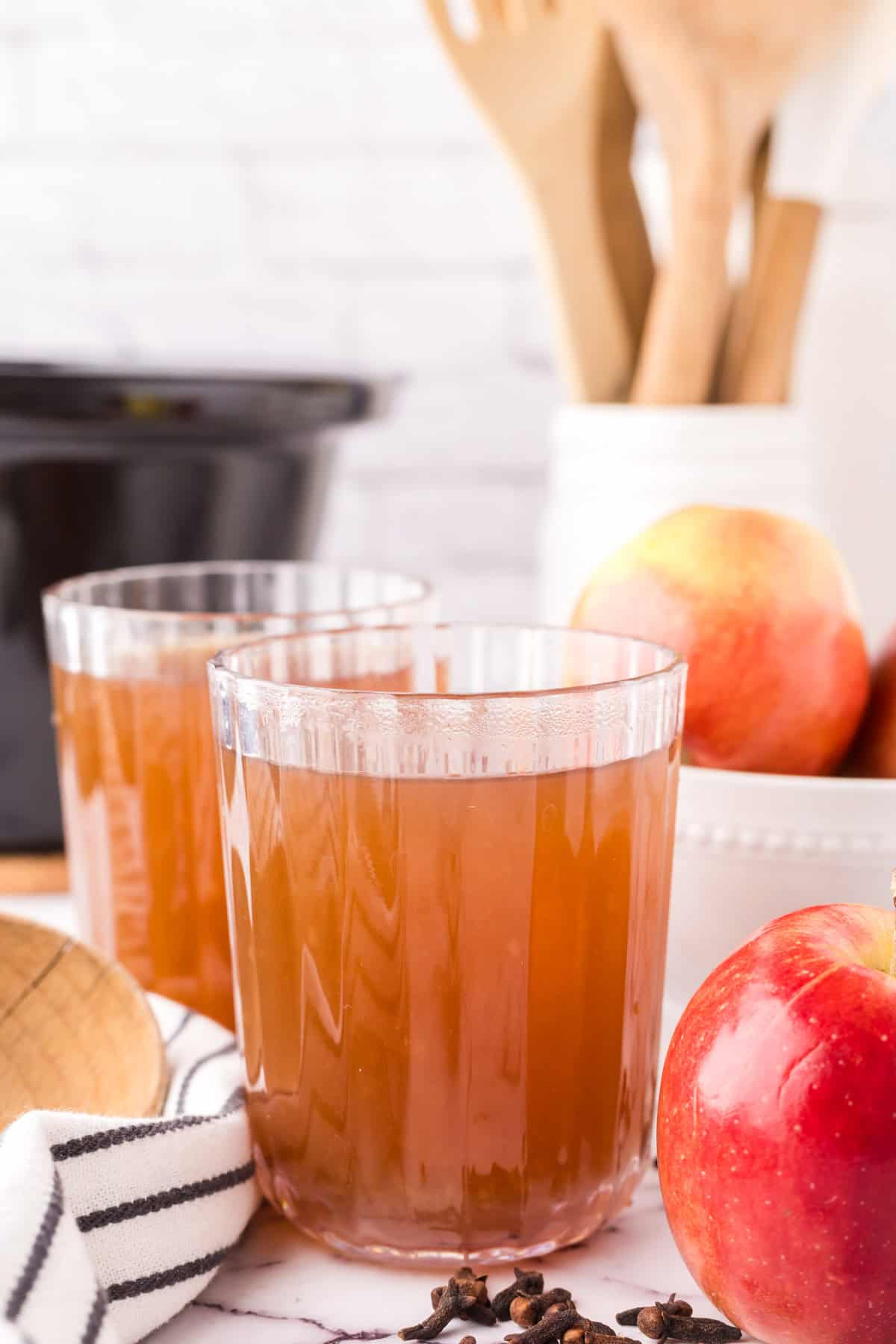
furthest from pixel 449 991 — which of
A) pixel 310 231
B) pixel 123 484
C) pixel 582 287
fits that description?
pixel 310 231

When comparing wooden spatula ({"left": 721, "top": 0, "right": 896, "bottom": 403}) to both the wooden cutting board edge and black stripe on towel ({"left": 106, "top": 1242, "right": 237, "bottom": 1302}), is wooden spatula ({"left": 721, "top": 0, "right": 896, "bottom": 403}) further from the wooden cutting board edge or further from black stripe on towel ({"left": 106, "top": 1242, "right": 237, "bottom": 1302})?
black stripe on towel ({"left": 106, "top": 1242, "right": 237, "bottom": 1302})

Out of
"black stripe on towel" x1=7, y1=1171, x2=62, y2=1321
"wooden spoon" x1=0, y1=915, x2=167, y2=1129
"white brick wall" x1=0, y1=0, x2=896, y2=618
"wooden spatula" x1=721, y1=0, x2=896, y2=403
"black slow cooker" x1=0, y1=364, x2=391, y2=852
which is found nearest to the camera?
"black stripe on towel" x1=7, y1=1171, x2=62, y2=1321

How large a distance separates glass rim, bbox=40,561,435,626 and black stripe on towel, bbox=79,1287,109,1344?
27cm

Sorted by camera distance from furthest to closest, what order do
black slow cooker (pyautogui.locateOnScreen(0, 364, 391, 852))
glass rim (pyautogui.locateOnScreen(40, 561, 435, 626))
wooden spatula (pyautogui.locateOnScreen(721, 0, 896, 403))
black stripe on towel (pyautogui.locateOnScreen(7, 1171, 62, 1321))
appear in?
1. wooden spatula (pyautogui.locateOnScreen(721, 0, 896, 403))
2. black slow cooker (pyautogui.locateOnScreen(0, 364, 391, 852))
3. glass rim (pyautogui.locateOnScreen(40, 561, 435, 626))
4. black stripe on towel (pyautogui.locateOnScreen(7, 1171, 62, 1321))

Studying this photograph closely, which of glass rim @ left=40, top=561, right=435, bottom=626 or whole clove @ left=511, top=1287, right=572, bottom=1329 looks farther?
glass rim @ left=40, top=561, right=435, bottom=626

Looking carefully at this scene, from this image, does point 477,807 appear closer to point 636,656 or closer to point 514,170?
point 636,656

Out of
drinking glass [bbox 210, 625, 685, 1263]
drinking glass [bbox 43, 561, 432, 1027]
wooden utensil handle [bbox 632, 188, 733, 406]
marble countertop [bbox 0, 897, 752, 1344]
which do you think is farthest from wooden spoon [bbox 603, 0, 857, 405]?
marble countertop [bbox 0, 897, 752, 1344]

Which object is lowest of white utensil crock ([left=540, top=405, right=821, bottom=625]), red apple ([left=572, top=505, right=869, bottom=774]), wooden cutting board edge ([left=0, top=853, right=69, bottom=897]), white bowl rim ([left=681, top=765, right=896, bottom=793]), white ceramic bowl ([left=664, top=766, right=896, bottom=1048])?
wooden cutting board edge ([left=0, top=853, right=69, bottom=897])

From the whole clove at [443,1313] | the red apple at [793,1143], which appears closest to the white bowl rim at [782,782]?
the red apple at [793,1143]

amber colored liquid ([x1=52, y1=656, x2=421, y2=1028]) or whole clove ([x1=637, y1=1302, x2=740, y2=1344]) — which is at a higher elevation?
amber colored liquid ([x1=52, y1=656, x2=421, y2=1028])

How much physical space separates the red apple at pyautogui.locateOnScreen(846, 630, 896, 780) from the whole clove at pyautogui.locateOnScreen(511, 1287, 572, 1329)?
0.83ft

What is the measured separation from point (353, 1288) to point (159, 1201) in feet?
0.24

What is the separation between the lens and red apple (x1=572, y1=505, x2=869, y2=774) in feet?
1.87

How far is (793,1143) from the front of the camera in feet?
1.30
